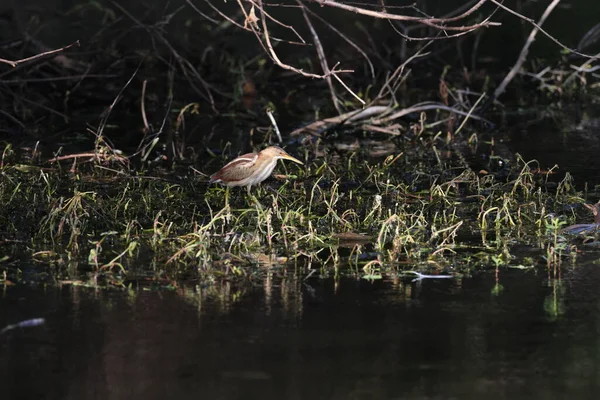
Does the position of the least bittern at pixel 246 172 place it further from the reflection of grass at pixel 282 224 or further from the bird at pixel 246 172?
the reflection of grass at pixel 282 224

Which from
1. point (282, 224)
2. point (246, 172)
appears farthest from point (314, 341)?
point (246, 172)

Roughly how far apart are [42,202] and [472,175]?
10.5 ft

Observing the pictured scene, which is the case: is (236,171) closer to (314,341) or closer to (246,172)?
(246,172)

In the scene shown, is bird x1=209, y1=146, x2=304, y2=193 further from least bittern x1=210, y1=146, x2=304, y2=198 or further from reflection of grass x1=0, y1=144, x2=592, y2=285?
reflection of grass x1=0, y1=144, x2=592, y2=285

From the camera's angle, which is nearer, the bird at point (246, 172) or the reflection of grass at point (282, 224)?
the reflection of grass at point (282, 224)

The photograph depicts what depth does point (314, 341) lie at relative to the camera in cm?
582

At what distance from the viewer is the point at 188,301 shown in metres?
6.44

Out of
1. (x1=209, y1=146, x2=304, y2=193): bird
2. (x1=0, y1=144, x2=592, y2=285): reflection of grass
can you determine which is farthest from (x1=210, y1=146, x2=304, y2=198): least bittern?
(x1=0, y1=144, x2=592, y2=285): reflection of grass

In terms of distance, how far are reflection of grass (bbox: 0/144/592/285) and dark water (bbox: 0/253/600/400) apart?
1.34 ft

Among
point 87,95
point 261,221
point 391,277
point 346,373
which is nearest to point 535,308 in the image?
point 391,277

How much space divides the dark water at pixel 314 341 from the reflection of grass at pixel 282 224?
409mm

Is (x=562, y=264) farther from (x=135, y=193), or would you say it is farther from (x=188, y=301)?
(x=135, y=193)

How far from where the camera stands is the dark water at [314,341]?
5.22 metres

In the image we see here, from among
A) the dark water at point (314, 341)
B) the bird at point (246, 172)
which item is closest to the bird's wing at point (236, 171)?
the bird at point (246, 172)
